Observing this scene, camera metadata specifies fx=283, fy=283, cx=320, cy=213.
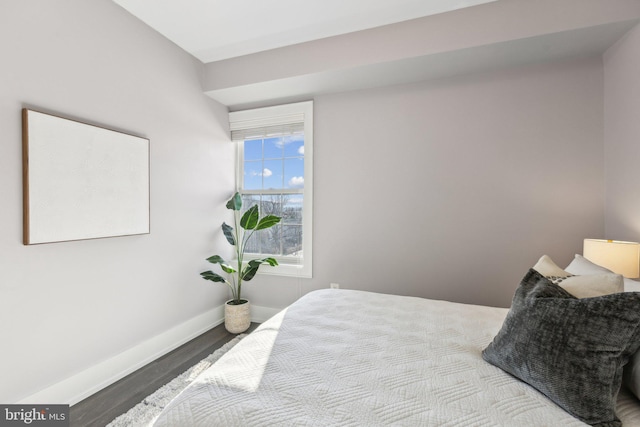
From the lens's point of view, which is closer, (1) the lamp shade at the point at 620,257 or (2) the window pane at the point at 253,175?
(1) the lamp shade at the point at 620,257

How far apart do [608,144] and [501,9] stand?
129 cm

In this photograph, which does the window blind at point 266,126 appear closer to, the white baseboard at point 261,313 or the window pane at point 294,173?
the window pane at point 294,173

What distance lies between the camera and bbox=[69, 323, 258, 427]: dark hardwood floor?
5.77 ft

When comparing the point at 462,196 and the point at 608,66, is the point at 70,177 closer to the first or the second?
the point at 462,196

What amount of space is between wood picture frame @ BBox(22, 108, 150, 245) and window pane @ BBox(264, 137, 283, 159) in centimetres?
131

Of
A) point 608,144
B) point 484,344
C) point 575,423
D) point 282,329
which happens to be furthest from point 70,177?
point 608,144

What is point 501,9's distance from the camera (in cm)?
201

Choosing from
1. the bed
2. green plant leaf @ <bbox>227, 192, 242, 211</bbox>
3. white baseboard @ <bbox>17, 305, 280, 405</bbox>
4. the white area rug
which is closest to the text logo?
white baseboard @ <bbox>17, 305, 280, 405</bbox>

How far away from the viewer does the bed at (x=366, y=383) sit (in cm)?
90

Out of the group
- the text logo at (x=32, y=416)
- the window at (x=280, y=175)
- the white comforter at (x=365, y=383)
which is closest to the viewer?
the white comforter at (x=365, y=383)

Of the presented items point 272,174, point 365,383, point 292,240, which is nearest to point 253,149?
point 272,174

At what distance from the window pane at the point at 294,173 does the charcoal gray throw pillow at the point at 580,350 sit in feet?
8.06

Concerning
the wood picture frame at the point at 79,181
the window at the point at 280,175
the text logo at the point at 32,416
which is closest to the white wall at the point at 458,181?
the window at the point at 280,175

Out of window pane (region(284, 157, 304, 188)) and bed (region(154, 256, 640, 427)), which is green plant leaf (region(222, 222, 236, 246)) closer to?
window pane (region(284, 157, 304, 188))
